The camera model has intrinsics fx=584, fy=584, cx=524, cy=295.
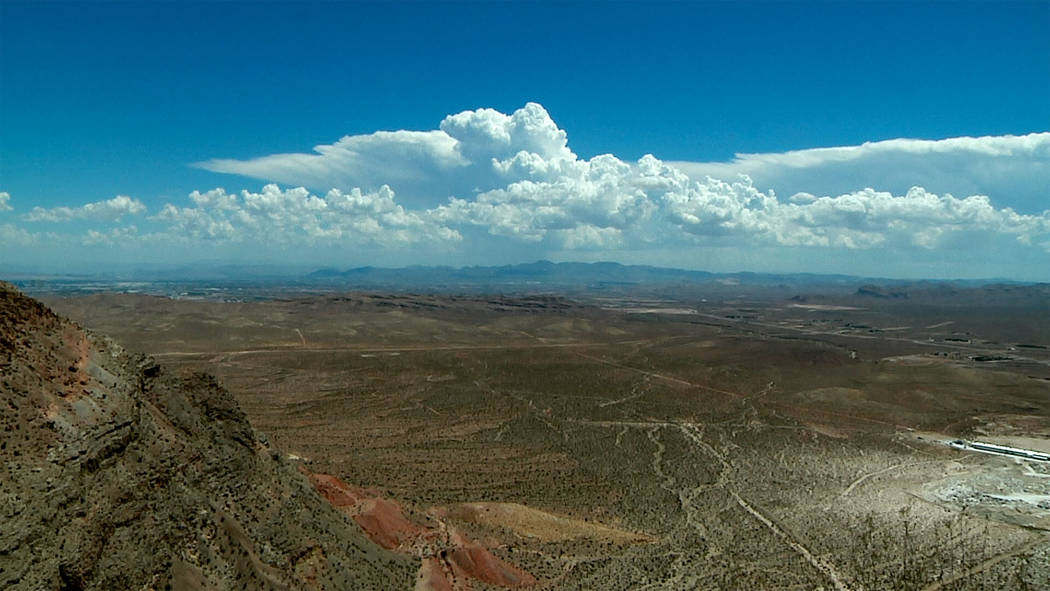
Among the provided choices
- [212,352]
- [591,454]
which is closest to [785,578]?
[591,454]

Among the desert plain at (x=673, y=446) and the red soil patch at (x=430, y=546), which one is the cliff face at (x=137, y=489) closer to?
the red soil patch at (x=430, y=546)

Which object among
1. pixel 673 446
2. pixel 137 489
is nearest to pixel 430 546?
pixel 137 489

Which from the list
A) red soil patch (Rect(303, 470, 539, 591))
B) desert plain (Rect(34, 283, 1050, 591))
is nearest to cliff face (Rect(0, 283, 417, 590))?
red soil patch (Rect(303, 470, 539, 591))

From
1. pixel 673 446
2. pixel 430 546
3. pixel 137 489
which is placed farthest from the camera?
pixel 673 446

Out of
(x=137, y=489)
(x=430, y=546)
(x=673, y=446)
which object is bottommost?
(x=673, y=446)

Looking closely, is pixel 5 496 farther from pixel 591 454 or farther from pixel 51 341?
pixel 591 454

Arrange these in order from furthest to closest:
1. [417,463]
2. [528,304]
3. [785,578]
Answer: [528,304] → [417,463] → [785,578]

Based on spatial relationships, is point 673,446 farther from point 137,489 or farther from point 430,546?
point 137,489
